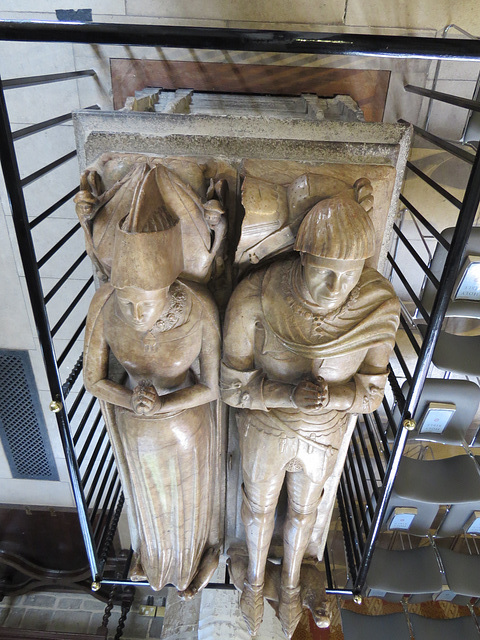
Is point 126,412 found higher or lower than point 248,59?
lower

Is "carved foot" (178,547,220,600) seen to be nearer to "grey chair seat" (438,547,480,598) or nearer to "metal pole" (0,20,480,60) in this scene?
"grey chair seat" (438,547,480,598)

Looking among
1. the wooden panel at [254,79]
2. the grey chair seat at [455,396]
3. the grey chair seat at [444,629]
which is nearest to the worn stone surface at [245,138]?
the wooden panel at [254,79]

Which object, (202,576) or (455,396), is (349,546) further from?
(455,396)

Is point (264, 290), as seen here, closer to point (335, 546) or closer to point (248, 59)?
point (248, 59)

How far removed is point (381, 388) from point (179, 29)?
43.1 inches

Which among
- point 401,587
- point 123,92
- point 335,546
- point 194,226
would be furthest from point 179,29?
point 335,546

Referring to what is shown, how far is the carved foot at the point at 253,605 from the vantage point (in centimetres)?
176

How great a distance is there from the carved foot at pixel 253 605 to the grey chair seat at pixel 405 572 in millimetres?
732

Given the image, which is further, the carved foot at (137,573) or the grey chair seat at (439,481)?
the grey chair seat at (439,481)

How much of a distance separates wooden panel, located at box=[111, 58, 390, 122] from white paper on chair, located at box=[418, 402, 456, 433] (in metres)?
1.27

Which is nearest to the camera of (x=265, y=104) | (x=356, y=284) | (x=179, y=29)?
(x=179, y=29)

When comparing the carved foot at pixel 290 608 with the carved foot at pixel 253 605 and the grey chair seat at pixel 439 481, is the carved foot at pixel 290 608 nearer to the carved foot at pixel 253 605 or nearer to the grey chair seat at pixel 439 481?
the carved foot at pixel 253 605

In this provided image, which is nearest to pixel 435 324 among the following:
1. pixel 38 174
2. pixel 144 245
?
pixel 144 245

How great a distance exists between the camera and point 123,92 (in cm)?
196
